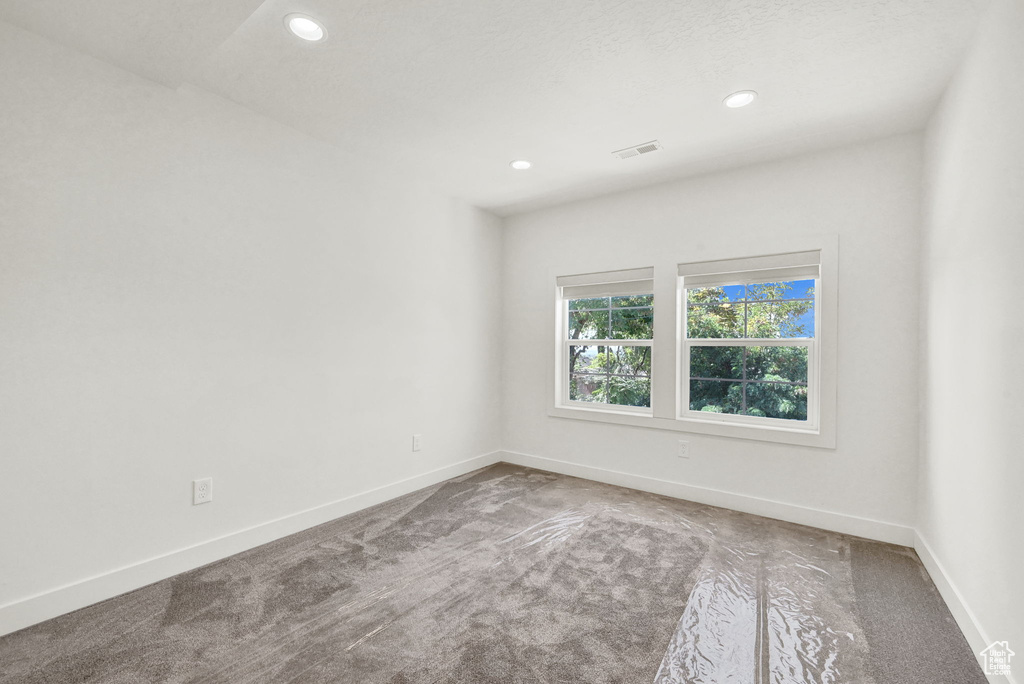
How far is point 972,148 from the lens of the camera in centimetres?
195

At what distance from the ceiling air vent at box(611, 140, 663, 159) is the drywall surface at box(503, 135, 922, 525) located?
651mm

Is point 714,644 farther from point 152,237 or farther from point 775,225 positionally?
point 152,237

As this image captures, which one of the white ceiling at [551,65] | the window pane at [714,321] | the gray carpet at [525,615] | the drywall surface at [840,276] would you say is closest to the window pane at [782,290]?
the window pane at [714,321]

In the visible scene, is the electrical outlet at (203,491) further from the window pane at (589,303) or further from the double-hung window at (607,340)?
the window pane at (589,303)

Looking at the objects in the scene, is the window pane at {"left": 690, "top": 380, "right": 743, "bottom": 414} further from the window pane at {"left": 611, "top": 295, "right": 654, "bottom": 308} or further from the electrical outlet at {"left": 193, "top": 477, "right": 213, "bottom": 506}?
the electrical outlet at {"left": 193, "top": 477, "right": 213, "bottom": 506}

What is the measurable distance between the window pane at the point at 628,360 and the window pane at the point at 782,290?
3.02 ft

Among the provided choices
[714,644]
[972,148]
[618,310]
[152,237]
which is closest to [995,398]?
[972,148]

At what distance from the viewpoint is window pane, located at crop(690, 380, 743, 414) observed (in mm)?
3443

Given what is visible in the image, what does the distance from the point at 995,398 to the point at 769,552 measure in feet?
4.68

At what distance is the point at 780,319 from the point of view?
3.28m

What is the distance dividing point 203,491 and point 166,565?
37cm
